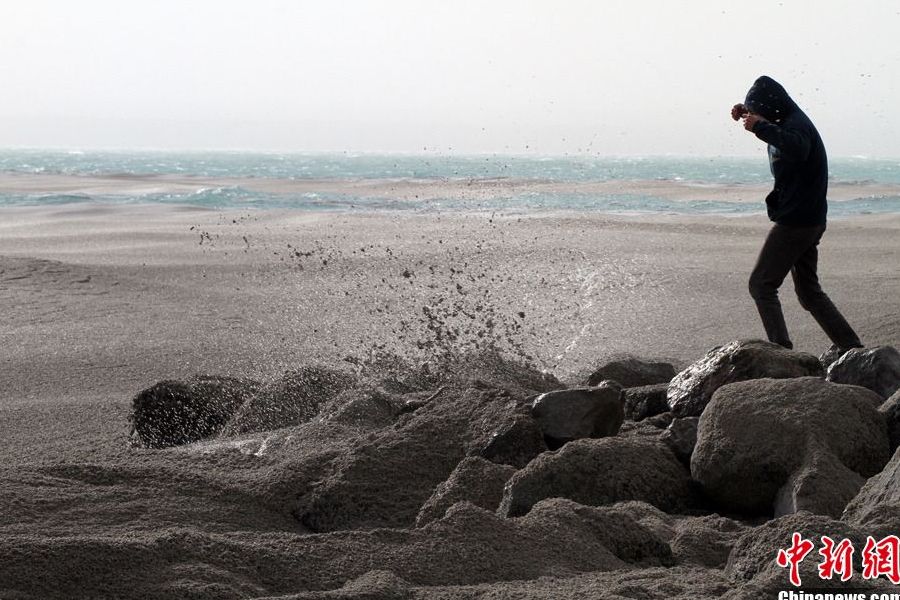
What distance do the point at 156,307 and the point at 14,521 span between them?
5.77 metres

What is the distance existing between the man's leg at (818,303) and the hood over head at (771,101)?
0.75 m

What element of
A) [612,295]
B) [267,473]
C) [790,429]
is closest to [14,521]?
[267,473]

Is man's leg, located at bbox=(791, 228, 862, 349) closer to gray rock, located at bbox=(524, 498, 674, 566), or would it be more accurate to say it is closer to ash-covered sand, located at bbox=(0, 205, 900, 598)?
ash-covered sand, located at bbox=(0, 205, 900, 598)

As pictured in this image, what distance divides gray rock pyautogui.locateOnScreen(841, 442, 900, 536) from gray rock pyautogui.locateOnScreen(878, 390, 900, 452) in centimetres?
66

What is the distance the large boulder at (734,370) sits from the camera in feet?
14.3

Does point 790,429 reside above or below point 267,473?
above

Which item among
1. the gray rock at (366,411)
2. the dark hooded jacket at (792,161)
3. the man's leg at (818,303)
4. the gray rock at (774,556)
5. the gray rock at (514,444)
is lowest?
the gray rock at (366,411)

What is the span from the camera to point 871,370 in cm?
454

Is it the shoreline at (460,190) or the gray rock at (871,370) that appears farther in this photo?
the shoreline at (460,190)

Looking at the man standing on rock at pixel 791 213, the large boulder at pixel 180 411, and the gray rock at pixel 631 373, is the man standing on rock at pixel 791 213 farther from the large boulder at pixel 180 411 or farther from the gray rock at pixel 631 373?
the large boulder at pixel 180 411

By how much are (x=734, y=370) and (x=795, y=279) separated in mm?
1584

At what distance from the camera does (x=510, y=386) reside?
5176 millimetres

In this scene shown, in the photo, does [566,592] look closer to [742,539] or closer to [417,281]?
[742,539]

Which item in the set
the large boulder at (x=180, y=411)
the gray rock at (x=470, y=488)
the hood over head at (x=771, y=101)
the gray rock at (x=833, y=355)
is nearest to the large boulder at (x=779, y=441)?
the gray rock at (x=470, y=488)
